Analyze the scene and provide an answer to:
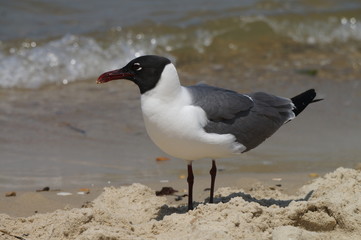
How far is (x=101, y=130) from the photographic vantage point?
770 cm

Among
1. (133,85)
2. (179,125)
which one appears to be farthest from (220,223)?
(133,85)

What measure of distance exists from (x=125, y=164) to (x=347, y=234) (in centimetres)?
286

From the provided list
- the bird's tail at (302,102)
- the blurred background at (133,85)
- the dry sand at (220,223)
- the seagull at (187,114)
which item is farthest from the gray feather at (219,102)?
the blurred background at (133,85)

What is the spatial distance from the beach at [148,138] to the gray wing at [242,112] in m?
0.50

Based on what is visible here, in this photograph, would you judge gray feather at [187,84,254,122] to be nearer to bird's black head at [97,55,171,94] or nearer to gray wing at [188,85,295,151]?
gray wing at [188,85,295,151]

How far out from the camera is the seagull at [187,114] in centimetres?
452

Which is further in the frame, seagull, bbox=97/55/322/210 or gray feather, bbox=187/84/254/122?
gray feather, bbox=187/84/254/122

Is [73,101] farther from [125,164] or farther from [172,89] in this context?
[172,89]

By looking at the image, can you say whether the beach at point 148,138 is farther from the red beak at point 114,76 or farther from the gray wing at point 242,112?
the red beak at point 114,76

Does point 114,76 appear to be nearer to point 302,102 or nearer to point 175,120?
point 175,120

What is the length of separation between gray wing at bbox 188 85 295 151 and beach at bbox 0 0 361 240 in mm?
501

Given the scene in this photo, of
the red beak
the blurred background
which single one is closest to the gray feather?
the red beak

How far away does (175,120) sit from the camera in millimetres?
4492

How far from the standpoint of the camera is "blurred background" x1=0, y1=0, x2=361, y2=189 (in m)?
6.57
